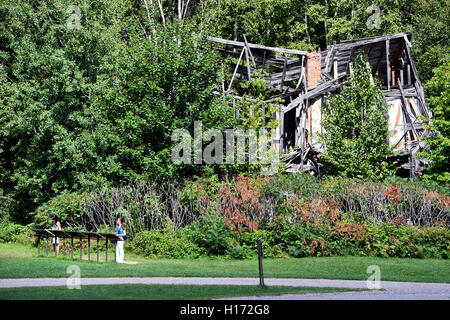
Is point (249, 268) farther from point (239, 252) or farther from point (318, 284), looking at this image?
point (318, 284)

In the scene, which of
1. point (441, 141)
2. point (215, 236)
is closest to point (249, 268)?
point (215, 236)

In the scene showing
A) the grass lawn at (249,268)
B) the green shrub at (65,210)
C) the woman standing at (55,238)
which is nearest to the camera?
the grass lawn at (249,268)

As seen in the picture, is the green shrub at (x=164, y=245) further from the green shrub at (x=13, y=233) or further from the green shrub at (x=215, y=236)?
the green shrub at (x=13, y=233)

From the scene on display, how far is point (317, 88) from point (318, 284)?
21.3 metres

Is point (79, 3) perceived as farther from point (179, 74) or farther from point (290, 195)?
point (290, 195)

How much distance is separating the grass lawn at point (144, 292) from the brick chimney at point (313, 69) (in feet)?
75.7

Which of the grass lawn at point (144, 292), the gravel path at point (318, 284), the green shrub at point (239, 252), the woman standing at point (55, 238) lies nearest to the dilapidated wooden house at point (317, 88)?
the green shrub at point (239, 252)

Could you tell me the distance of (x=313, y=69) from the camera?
3419 centimetres

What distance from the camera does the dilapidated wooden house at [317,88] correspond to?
32562mm

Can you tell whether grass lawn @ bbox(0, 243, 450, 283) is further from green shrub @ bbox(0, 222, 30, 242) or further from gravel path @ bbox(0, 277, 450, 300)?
green shrub @ bbox(0, 222, 30, 242)

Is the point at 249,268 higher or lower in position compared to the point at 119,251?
lower

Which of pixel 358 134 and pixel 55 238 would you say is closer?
pixel 55 238

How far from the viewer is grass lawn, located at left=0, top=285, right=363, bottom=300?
10703 mm
